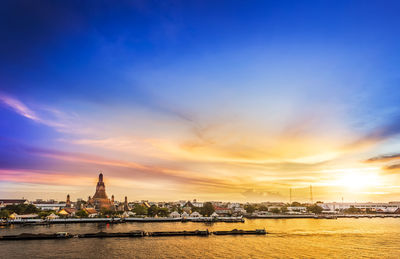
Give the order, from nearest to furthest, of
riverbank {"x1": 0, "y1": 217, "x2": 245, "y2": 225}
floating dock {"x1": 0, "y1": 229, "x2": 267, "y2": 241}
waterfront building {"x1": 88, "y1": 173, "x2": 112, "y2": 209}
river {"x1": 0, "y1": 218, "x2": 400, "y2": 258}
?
river {"x1": 0, "y1": 218, "x2": 400, "y2": 258}, floating dock {"x1": 0, "y1": 229, "x2": 267, "y2": 241}, riverbank {"x1": 0, "y1": 217, "x2": 245, "y2": 225}, waterfront building {"x1": 88, "y1": 173, "x2": 112, "y2": 209}

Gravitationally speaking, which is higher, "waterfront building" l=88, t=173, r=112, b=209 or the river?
"waterfront building" l=88, t=173, r=112, b=209

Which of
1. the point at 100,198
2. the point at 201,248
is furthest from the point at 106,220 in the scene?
the point at 201,248

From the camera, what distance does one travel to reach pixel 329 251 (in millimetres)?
48531

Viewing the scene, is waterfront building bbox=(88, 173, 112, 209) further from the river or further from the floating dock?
the river

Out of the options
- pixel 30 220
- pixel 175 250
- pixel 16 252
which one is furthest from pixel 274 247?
pixel 30 220

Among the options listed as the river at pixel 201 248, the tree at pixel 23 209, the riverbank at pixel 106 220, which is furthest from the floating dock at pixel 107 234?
the tree at pixel 23 209

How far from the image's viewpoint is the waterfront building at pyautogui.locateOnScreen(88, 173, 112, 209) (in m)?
152

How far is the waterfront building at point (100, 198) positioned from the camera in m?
152

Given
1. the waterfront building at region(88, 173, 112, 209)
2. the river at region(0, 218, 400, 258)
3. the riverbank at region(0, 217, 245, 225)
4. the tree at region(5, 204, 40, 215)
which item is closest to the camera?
the river at region(0, 218, 400, 258)

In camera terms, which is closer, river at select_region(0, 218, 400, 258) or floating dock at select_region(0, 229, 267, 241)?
river at select_region(0, 218, 400, 258)

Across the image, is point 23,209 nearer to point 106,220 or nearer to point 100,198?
point 106,220

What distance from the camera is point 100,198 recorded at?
6102 inches

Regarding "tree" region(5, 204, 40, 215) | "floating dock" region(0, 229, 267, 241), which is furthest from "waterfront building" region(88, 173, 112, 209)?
"floating dock" region(0, 229, 267, 241)

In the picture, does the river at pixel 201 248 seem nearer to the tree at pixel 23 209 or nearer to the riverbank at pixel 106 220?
the riverbank at pixel 106 220
